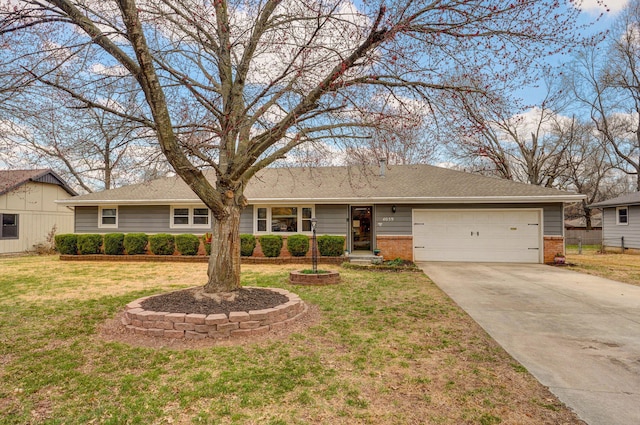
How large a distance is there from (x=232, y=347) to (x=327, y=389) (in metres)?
1.45

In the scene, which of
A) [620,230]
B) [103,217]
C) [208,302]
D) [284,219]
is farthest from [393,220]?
[620,230]

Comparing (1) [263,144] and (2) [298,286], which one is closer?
(1) [263,144]

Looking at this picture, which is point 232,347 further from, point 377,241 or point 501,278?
point 377,241

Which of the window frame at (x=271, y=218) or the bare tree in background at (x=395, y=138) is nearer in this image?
the bare tree in background at (x=395, y=138)

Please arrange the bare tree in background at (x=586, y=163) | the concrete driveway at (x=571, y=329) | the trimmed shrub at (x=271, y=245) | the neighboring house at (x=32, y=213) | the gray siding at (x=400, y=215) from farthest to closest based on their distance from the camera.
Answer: the bare tree in background at (x=586, y=163) < the neighboring house at (x=32, y=213) < the gray siding at (x=400, y=215) < the trimmed shrub at (x=271, y=245) < the concrete driveway at (x=571, y=329)

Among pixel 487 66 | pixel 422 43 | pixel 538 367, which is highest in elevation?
pixel 422 43

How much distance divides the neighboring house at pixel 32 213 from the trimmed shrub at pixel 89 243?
496 centimetres

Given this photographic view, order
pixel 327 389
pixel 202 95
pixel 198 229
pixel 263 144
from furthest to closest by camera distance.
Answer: pixel 198 229
pixel 202 95
pixel 263 144
pixel 327 389

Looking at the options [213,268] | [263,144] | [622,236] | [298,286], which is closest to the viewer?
[263,144]

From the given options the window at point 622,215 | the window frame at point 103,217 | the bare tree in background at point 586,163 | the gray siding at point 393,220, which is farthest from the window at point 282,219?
the bare tree in background at point 586,163

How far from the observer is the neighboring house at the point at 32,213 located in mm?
16859

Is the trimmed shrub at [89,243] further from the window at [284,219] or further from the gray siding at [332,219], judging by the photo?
the gray siding at [332,219]

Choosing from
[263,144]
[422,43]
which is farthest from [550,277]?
[263,144]

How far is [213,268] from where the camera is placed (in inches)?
217
